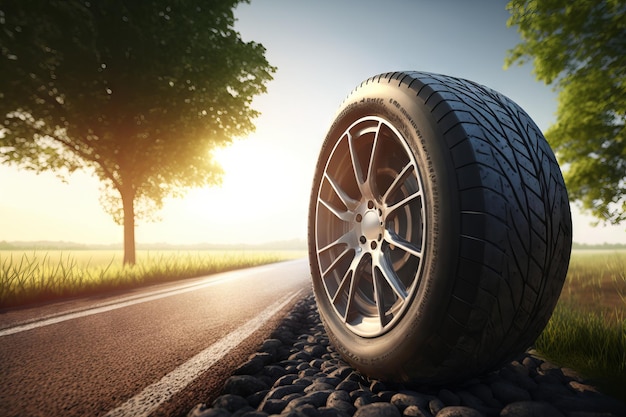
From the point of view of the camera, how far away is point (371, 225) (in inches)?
79.2

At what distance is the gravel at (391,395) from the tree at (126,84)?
1008 cm

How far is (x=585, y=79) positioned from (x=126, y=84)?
12223 mm

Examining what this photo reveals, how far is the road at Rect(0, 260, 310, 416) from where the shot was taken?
4.66ft

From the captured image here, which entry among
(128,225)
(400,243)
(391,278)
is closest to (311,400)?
(391,278)

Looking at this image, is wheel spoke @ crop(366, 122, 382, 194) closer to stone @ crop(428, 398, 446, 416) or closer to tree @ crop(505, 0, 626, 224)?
stone @ crop(428, 398, 446, 416)

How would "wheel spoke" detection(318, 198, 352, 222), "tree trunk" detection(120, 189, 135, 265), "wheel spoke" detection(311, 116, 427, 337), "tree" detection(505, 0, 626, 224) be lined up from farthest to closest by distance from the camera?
"tree trunk" detection(120, 189, 135, 265)
"tree" detection(505, 0, 626, 224)
"wheel spoke" detection(318, 198, 352, 222)
"wheel spoke" detection(311, 116, 427, 337)

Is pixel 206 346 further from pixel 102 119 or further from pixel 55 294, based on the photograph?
pixel 102 119

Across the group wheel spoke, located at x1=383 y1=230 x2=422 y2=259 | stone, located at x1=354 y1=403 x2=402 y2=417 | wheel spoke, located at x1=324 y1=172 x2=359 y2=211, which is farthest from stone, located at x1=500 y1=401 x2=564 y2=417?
wheel spoke, located at x1=324 y1=172 x2=359 y2=211

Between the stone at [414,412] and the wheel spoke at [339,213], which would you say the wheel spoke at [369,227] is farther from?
the stone at [414,412]

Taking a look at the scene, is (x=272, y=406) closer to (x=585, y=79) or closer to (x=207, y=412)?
(x=207, y=412)

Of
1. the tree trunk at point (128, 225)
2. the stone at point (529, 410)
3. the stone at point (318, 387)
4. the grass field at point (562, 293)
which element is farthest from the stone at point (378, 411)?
the tree trunk at point (128, 225)

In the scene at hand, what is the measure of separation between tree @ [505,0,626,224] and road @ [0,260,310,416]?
854 cm

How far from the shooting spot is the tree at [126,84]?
8.51m

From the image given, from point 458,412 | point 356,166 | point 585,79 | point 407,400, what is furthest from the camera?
point 585,79
